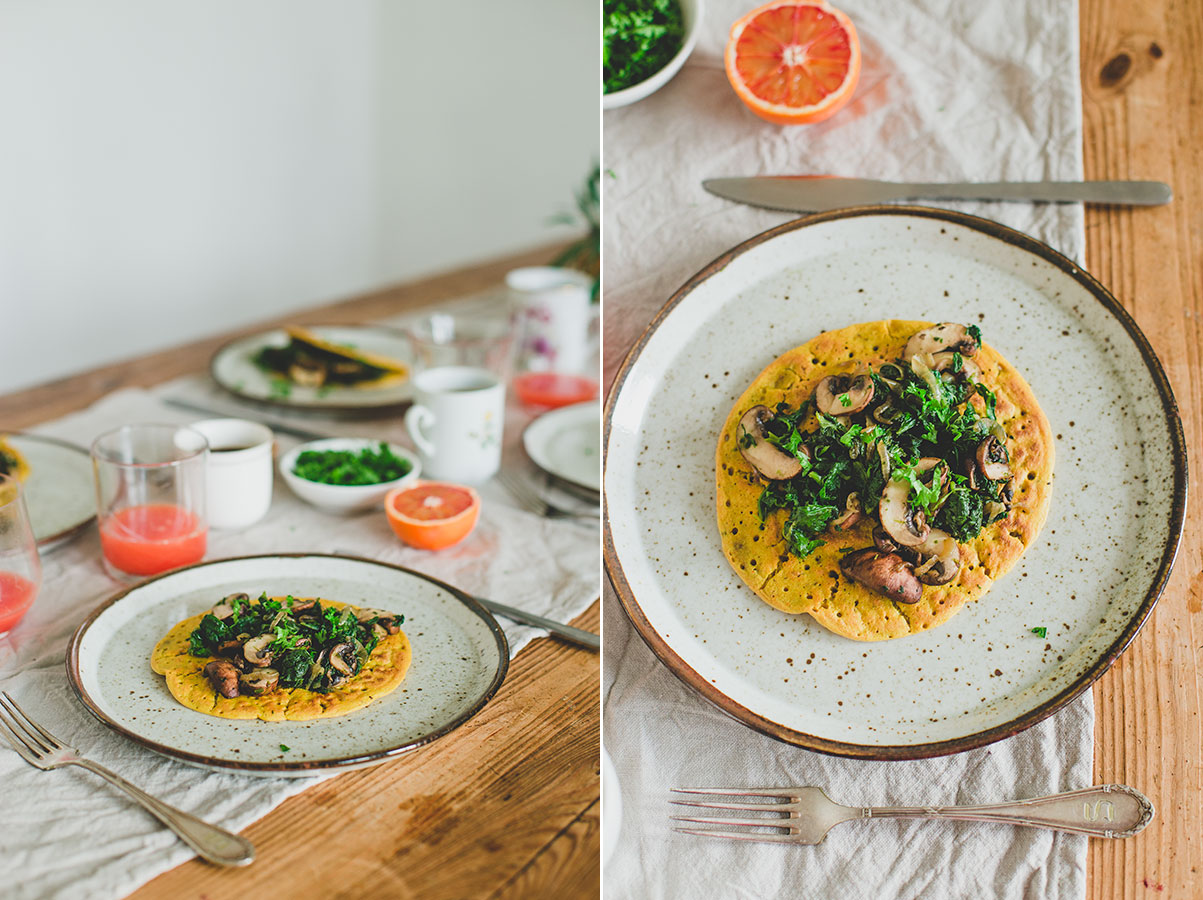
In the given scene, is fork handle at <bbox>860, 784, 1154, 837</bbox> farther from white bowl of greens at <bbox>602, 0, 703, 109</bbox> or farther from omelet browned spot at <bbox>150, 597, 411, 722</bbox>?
white bowl of greens at <bbox>602, 0, 703, 109</bbox>

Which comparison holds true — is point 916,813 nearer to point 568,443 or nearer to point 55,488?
point 568,443

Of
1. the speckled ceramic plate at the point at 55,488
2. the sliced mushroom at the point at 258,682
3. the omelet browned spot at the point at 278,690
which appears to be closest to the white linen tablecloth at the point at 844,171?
the omelet browned spot at the point at 278,690

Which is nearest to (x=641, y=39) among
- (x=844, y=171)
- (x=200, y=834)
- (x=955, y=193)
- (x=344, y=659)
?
(x=844, y=171)

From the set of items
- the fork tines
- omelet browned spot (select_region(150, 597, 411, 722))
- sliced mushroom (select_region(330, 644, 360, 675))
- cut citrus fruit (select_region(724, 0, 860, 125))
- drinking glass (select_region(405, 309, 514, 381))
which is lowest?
the fork tines

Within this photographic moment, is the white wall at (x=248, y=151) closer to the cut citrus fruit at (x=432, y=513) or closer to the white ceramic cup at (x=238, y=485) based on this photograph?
the white ceramic cup at (x=238, y=485)

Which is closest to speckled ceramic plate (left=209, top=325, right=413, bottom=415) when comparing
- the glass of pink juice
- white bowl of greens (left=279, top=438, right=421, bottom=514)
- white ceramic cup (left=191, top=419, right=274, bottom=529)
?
white bowl of greens (left=279, top=438, right=421, bottom=514)

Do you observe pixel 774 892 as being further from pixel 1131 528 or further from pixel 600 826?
pixel 1131 528

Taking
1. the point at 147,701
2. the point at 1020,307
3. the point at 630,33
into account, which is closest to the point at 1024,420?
the point at 1020,307
